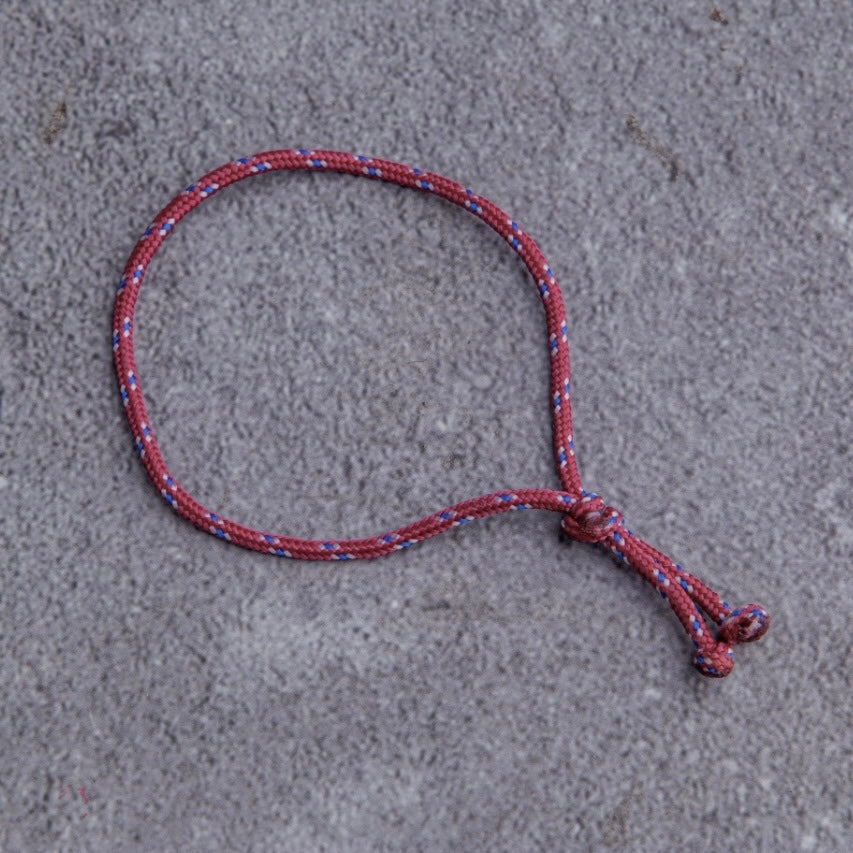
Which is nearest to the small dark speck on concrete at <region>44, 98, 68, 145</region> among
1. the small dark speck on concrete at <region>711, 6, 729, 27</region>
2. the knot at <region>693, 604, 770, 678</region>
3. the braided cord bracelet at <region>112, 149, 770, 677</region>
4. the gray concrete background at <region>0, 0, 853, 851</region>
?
the gray concrete background at <region>0, 0, 853, 851</region>

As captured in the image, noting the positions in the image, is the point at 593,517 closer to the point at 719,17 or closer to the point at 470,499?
the point at 470,499

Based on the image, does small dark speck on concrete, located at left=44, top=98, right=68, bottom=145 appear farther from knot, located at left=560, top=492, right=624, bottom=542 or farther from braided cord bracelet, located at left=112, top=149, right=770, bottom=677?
knot, located at left=560, top=492, right=624, bottom=542

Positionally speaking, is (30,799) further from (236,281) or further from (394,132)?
(394,132)

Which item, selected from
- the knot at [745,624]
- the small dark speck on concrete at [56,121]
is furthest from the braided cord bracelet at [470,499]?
the small dark speck on concrete at [56,121]

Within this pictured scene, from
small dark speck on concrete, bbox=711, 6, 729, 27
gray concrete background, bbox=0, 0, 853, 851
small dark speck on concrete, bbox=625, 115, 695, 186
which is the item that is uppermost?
small dark speck on concrete, bbox=711, 6, 729, 27

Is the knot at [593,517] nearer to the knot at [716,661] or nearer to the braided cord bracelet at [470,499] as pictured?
the braided cord bracelet at [470,499]

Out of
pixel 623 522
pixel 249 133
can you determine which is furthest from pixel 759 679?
pixel 249 133

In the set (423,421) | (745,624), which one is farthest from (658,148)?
(745,624)
